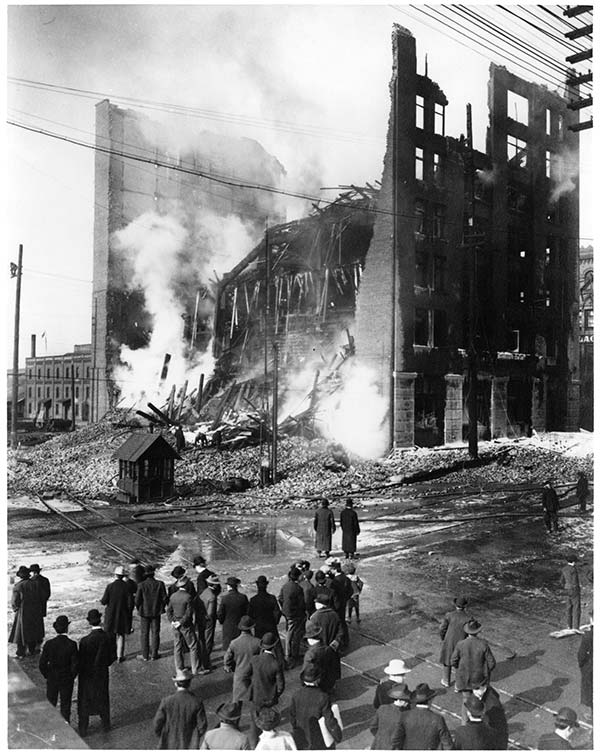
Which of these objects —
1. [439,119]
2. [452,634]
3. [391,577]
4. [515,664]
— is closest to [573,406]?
[391,577]

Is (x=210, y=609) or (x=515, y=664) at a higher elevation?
(x=210, y=609)

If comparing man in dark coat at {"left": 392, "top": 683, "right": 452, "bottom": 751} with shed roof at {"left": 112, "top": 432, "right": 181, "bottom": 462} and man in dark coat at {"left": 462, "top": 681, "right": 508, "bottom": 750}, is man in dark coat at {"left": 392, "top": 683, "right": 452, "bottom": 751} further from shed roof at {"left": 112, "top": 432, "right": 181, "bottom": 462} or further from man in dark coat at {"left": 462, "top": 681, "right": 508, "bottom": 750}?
shed roof at {"left": 112, "top": 432, "right": 181, "bottom": 462}

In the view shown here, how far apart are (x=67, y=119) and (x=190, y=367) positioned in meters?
7.84

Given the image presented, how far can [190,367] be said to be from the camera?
17.3 m

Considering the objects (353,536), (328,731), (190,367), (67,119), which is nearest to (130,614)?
(328,731)

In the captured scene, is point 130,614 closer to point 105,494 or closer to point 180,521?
point 180,521

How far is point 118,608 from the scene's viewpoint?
7645 millimetres

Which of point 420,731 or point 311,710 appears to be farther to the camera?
point 311,710

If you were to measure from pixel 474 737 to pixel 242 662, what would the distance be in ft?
7.82

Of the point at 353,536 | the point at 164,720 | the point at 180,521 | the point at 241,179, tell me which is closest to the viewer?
the point at 164,720

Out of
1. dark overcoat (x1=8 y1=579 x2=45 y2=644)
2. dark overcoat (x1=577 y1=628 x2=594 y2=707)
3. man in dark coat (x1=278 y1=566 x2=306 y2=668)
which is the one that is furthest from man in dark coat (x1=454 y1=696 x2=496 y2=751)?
dark overcoat (x1=8 y1=579 x2=45 y2=644)

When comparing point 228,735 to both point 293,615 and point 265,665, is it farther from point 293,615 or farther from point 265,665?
point 293,615

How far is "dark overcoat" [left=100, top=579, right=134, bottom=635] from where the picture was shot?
25.0 feet

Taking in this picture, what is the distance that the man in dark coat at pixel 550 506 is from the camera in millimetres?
13195
